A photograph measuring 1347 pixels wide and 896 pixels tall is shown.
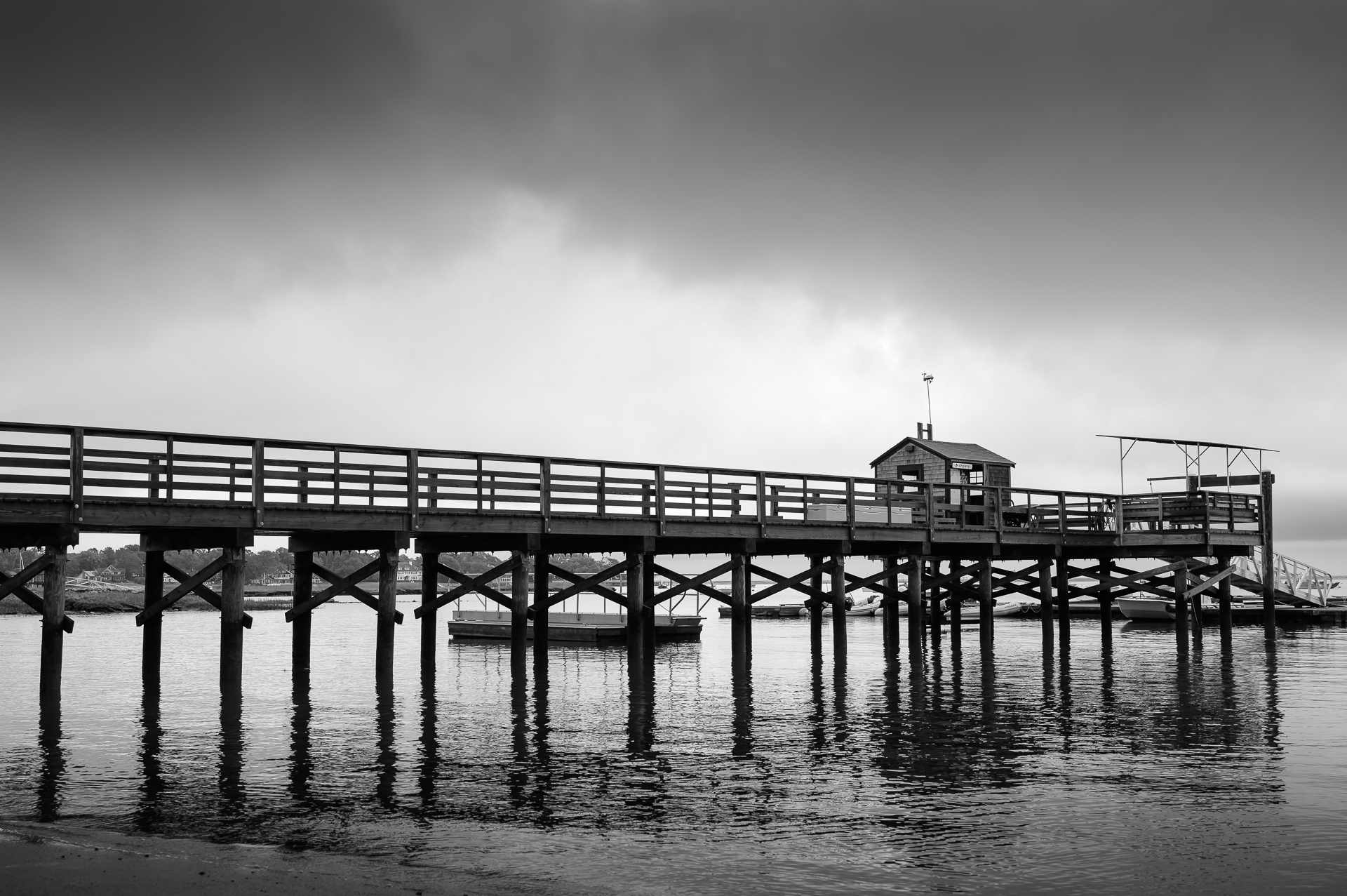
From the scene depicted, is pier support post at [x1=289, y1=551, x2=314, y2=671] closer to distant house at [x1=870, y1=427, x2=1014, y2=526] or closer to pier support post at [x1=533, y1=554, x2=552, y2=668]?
pier support post at [x1=533, y1=554, x2=552, y2=668]

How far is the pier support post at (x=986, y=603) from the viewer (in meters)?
34.5

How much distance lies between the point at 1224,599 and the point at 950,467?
32.9 feet

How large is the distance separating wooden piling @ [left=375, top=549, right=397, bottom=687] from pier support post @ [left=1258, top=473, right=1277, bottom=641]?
28287 mm

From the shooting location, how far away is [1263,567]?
4044 centimetres

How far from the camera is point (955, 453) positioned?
39250 mm

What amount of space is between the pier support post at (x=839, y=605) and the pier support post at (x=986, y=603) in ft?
17.2

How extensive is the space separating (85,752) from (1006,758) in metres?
12.3

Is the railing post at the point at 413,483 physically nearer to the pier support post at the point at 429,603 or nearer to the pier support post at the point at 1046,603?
the pier support post at the point at 429,603

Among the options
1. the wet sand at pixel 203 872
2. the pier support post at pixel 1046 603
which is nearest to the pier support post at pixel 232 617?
the wet sand at pixel 203 872

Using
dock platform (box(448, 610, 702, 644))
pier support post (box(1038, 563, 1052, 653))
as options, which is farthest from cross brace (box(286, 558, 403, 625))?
pier support post (box(1038, 563, 1052, 653))

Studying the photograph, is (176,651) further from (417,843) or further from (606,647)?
(417,843)

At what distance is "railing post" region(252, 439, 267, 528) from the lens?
2122cm

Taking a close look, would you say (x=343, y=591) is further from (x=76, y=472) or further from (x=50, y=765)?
(x=50, y=765)

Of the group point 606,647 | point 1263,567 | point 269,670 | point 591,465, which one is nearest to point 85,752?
point 591,465
